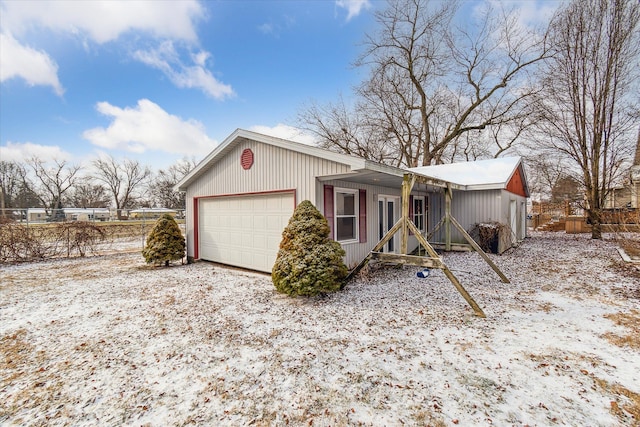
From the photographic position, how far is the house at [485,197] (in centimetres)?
1060

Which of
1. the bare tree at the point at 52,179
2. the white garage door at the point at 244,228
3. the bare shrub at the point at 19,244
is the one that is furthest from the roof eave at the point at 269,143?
the bare tree at the point at 52,179

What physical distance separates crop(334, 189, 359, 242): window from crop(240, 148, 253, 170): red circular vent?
256 cm

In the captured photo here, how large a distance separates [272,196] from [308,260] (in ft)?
8.92

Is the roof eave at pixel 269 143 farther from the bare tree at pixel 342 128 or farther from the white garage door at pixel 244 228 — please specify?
the bare tree at pixel 342 128

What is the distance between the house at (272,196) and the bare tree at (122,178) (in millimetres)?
38323

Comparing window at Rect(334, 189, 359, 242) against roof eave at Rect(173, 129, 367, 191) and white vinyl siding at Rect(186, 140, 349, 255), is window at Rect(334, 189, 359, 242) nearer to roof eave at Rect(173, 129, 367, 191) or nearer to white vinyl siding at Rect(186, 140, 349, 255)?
white vinyl siding at Rect(186, 140, 349, 255)

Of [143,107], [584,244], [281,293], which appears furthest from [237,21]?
[584,244]

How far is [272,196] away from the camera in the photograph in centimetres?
745

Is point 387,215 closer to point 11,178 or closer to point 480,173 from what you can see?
point 480,173

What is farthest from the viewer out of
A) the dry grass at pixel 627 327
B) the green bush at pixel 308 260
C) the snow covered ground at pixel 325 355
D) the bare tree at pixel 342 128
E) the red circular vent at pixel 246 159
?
the bare tree at pixel 342 128

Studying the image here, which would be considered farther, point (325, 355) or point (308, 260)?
point (308, 260)

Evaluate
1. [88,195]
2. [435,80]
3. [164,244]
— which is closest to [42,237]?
[164,244]

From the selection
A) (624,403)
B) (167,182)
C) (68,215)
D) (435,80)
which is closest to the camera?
(624,403)

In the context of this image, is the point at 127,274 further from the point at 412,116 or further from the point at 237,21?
the point at 412,116
